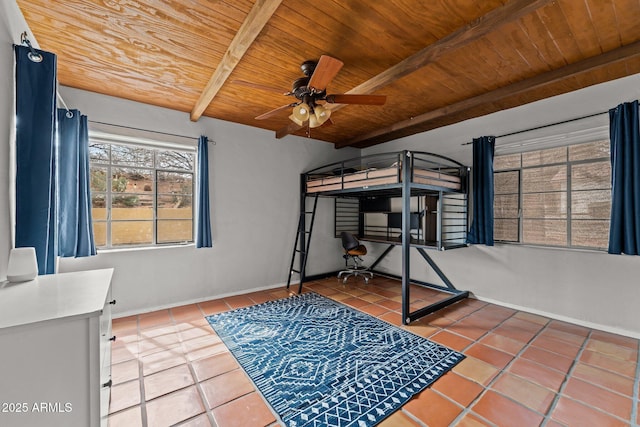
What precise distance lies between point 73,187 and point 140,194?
2.81 ft

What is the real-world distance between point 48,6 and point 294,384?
3.26 metres

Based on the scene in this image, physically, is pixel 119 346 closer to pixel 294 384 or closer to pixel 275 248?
pixel 294 384

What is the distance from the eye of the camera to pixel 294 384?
6.59 ft

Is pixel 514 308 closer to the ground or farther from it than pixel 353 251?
closer to the ground

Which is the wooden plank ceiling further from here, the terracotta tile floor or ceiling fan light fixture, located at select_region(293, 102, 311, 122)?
the terracotta tile floor

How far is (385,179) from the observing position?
3.29 metres

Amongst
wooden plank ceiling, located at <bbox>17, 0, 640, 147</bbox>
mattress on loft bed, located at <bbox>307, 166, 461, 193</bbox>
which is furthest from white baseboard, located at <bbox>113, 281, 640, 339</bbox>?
wooden plank ceiling, located at <bbox>17, 0, 640, 147</bbox>

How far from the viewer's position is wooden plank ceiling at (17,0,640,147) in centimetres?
180

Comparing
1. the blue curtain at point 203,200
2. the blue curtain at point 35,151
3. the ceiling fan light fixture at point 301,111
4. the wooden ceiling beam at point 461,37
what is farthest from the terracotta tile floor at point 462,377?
the wooden ceiling beam at point 461,37

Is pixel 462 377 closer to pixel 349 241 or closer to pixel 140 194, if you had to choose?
pixel 349 241

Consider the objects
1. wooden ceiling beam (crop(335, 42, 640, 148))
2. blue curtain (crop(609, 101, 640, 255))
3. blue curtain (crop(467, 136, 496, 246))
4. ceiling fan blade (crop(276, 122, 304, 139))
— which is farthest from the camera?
ceiling fan blade (crop(276, 122, 304, 139))

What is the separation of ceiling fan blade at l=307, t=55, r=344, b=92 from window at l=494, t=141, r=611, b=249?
2.95 metres

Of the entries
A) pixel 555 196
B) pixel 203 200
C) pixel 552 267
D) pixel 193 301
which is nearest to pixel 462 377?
pixel 552 267

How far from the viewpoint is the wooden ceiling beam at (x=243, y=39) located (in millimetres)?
1710
